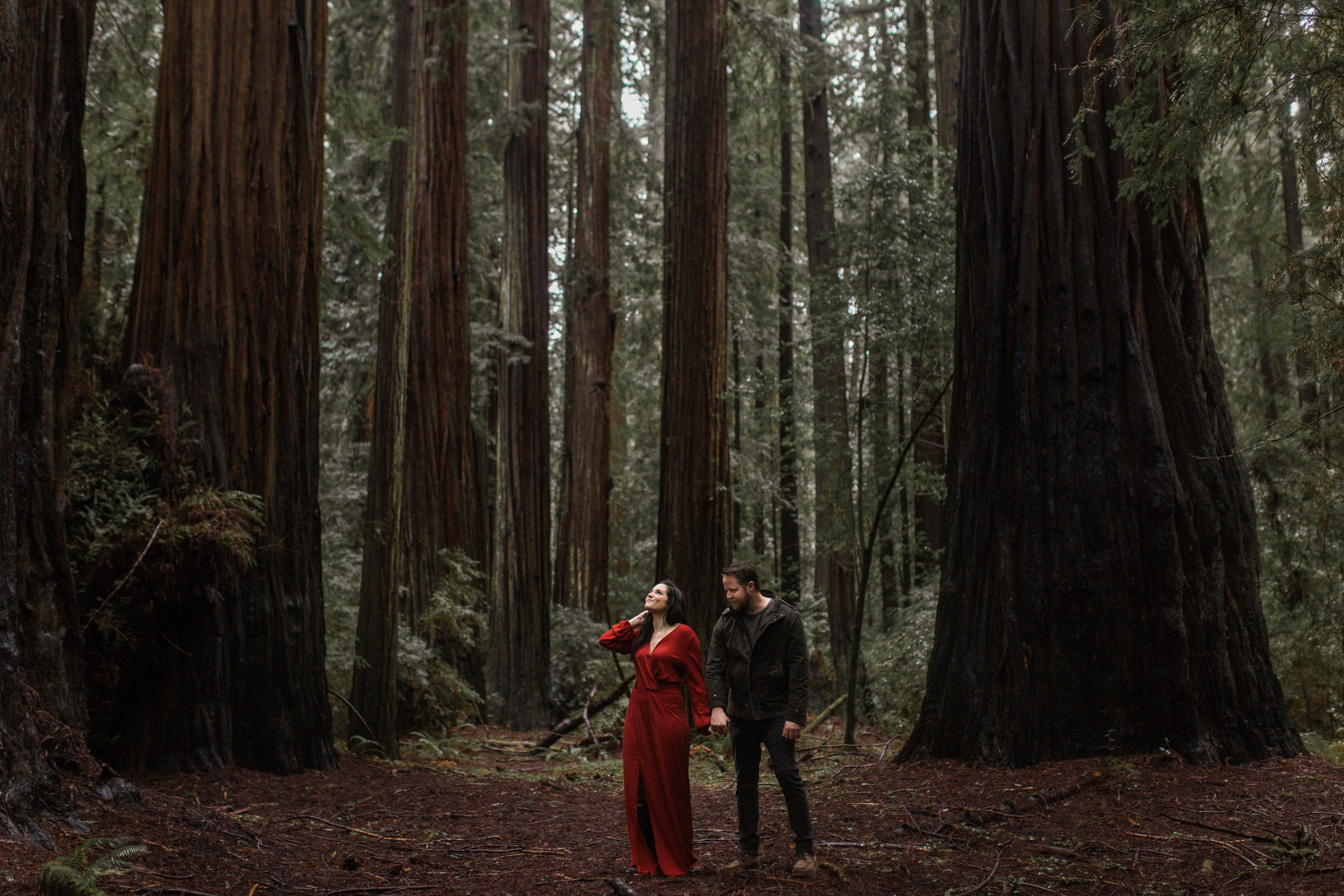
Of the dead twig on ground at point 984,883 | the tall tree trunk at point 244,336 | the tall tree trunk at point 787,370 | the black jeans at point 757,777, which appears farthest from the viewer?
the tall tree trunk at point 787,370

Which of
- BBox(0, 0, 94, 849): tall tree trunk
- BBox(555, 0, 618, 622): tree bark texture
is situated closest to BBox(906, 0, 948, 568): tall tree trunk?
BBox(555, 0, 618, 622): tree bark texture

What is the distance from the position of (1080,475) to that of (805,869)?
3.35 meters

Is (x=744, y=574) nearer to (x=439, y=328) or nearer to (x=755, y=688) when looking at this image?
(x=755, y=688)

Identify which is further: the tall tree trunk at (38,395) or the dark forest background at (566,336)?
the dark forest background at (566,336)

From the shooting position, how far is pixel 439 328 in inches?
496

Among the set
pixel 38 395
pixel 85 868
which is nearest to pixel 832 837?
pixel 85 868

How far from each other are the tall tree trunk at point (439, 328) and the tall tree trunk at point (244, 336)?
4.24 m

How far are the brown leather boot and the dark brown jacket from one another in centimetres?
71

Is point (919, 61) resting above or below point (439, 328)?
above

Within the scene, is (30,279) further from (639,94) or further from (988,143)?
(639,94)

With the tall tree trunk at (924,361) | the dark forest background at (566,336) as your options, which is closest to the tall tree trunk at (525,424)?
the dark forest background at (566,336)

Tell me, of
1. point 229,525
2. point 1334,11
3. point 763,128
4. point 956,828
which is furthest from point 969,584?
point 763,128

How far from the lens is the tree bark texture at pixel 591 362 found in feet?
51.6

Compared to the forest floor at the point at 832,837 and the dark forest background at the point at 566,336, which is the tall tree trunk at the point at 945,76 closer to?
the dark forest background at the point at 566,336
